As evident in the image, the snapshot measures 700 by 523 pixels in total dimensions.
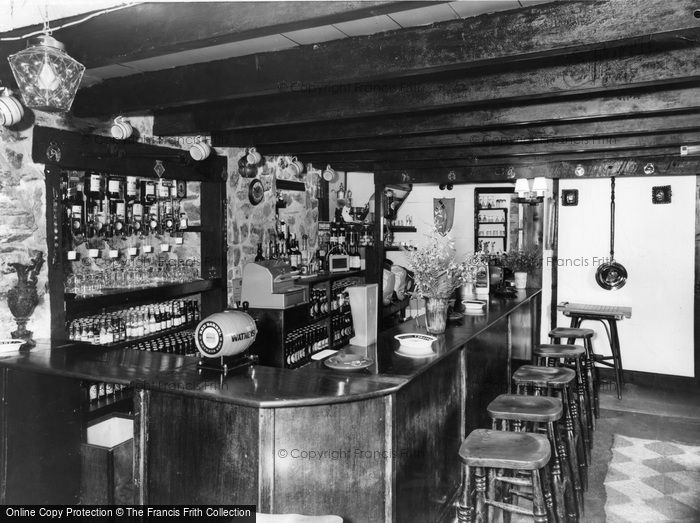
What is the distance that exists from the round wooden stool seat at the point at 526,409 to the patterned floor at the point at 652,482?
101 cm

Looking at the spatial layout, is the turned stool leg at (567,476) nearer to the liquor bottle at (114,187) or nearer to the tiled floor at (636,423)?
the tiled floor at (636,423)

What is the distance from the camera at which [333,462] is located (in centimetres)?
266

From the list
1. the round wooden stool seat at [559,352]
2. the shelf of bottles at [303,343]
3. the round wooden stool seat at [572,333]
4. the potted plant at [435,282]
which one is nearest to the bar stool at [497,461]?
the potted plant at [435,282]

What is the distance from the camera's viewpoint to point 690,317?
273 inches

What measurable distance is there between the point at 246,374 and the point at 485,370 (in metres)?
2.40

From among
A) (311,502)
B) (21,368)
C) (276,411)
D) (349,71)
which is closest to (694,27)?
(349,71)

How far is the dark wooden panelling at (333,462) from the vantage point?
256 cm

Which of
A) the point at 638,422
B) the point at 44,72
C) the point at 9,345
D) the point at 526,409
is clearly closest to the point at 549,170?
the point at 638,422

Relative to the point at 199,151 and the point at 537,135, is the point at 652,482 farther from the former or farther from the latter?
the point at 199,151

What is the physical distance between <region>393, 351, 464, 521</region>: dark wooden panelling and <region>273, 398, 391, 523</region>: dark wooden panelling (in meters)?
0.13

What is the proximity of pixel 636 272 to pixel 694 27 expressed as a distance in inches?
218

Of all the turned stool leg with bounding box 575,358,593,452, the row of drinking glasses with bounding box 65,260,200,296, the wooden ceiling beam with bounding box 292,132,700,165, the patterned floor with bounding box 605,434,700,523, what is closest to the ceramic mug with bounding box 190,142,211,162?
the row of drinking glasses with bounding box 65,260,200,296

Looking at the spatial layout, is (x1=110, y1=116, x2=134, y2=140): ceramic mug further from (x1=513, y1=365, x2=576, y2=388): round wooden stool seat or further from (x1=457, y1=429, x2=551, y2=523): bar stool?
(x1=513, y1=365, x2=576, y2=388): round wooden stool seat

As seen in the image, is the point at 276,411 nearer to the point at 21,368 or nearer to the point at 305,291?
the point at 21,368
